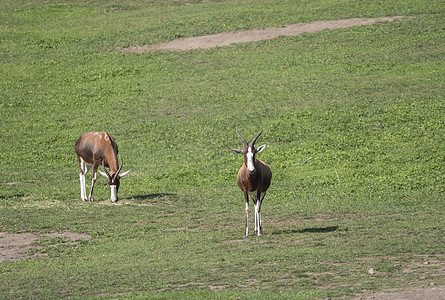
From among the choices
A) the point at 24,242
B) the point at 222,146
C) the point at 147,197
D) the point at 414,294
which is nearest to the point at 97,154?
the point at 147,197

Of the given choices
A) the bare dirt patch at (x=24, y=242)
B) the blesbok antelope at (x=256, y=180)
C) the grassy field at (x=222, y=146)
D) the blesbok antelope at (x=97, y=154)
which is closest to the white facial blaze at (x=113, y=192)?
the blesbok antelope at (x=97, y=154)

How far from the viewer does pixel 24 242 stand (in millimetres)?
18922

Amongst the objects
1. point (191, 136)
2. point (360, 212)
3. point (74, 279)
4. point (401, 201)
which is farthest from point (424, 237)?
point (191, 136)

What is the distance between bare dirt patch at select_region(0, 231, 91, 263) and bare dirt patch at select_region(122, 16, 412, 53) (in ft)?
95.7

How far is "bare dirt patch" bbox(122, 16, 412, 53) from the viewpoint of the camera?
47.9 m

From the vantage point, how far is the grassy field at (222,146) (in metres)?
14.9

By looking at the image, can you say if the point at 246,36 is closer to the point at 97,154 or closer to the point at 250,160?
the point at 97,154

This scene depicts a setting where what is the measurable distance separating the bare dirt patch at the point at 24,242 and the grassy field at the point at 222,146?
1.36ft

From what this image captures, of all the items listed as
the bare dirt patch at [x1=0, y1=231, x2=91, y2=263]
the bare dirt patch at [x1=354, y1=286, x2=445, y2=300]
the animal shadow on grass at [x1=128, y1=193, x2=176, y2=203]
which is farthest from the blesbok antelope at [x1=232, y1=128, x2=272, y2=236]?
the animal shadow on grass at [x1=128, y1=193, x2=176, y2=203]

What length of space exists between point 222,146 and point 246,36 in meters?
17.6

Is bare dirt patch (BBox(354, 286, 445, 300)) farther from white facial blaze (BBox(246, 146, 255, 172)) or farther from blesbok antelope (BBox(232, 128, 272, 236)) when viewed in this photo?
blesbok antelope (BBox(232, 128, 272, 236))

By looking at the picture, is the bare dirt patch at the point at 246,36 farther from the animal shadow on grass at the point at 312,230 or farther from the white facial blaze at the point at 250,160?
the white facial blaze at the point at 250,160

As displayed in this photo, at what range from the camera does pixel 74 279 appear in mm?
14680

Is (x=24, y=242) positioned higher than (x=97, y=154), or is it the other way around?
(x=97, y=154)
